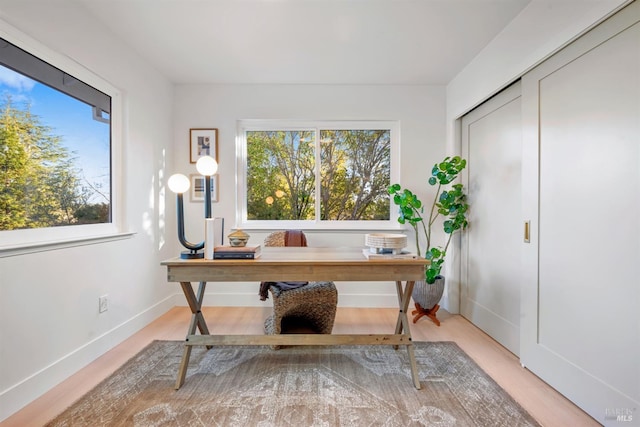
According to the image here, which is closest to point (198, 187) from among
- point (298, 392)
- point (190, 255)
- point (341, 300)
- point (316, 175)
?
point (316, 175)

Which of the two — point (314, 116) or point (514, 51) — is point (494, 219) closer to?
point (514, 51)

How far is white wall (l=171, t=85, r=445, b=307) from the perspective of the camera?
3.34 metres

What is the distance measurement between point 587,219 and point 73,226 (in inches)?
A: 128

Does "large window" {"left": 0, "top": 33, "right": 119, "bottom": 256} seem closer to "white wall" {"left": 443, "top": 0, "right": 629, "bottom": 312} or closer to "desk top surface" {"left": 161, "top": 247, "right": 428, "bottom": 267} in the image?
"desk top surface" {"left": 161, "top": 247, "right": 428, "bottom": 267}

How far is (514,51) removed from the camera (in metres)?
2.17

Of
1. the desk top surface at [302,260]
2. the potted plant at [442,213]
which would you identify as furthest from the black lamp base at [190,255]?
the potted plant at [442,213]

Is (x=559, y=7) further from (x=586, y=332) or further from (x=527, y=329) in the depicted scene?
(x=527, y=329)

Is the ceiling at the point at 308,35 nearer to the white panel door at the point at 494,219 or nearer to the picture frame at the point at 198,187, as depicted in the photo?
the white panel door at the point at 494,219

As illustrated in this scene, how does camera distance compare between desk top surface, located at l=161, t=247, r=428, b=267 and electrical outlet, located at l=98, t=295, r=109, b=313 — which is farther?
electrical outlet, located at l=98, t=295, r=109, b=313

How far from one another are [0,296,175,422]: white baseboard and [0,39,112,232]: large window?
869 millimetres

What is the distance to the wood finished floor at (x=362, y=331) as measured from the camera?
1.60 m

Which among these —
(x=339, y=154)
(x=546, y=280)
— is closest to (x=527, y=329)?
(x=546, y=280)

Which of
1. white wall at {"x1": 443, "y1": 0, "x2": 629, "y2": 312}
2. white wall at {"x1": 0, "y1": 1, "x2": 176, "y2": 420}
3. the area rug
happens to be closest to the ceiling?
white wall at {"x1": 443, "y1": 0, "x2": 629, "y2": 312}

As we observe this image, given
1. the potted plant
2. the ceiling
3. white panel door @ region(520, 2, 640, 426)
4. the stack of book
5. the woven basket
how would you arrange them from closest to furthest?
white panel door @ region(520, 2, 640, 426)
the stack of book
the woven basket
the ceiling
the potted plant
